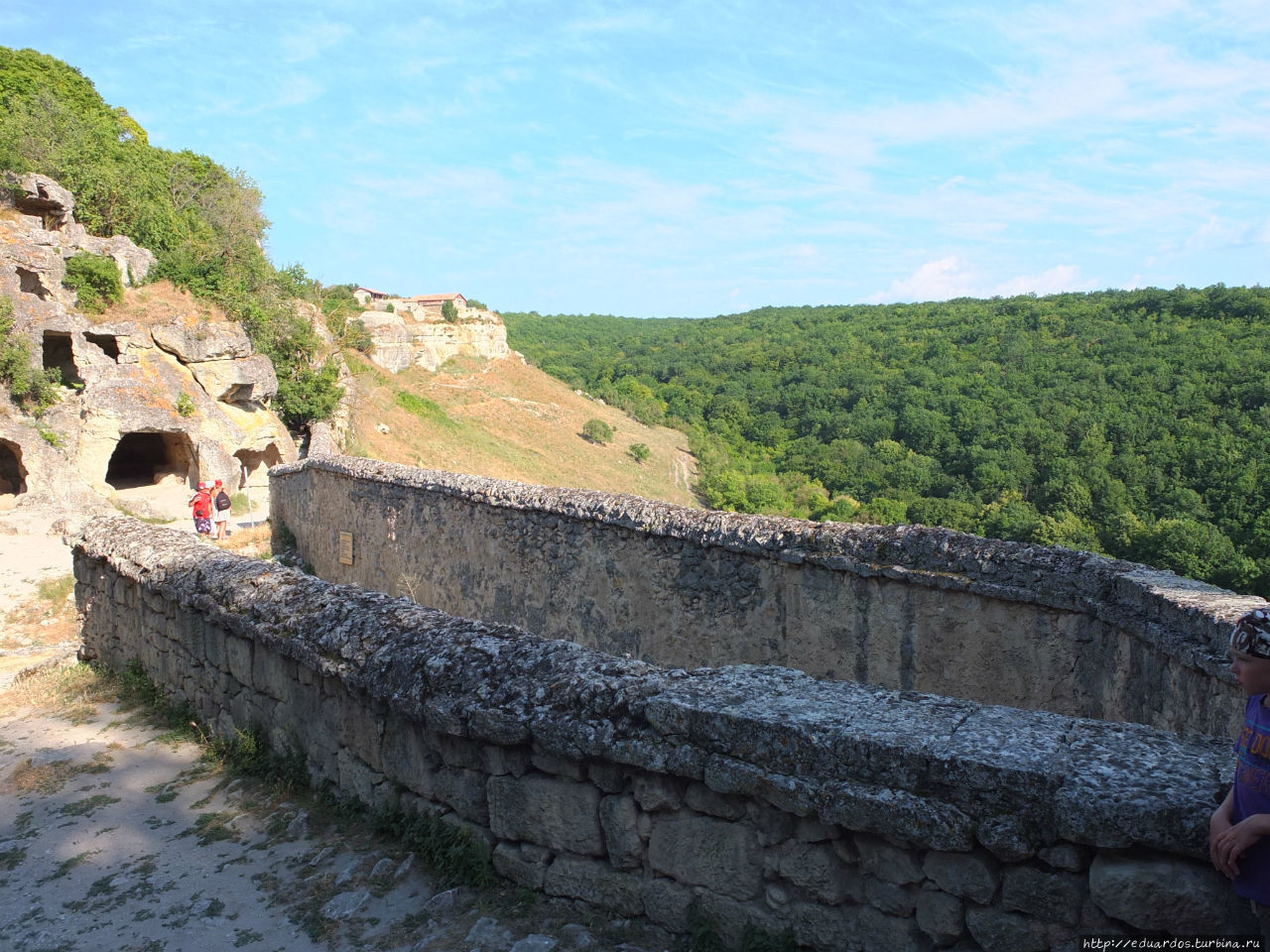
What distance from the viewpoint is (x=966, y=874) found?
84.9 inches

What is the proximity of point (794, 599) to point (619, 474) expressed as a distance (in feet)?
103

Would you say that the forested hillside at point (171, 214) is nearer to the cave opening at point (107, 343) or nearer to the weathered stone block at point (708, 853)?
the cave opening at point (107, 343)

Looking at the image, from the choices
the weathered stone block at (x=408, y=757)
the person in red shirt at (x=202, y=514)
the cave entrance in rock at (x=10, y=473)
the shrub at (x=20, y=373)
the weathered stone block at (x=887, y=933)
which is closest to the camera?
the weathered stone block at (x=887, y=933)

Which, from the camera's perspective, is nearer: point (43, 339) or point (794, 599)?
point (794, 599)

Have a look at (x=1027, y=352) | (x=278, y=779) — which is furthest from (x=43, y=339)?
(x=1027, y=352)

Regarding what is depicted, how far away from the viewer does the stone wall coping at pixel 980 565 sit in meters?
3.78

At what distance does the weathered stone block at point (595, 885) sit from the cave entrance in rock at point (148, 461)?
20191 mm

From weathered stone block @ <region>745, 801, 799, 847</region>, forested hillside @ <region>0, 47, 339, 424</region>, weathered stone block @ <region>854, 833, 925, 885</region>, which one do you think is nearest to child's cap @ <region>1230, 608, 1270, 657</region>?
weathered stone block @ <region>854, 833, 925, 885</region>

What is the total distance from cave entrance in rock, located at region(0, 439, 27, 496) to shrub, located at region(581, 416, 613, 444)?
24.2 m

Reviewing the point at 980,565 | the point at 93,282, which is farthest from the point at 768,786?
the point at 93,282

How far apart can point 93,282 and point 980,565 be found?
2114 cm

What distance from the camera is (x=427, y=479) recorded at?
9.21m

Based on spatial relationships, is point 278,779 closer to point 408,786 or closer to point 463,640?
point 408,786

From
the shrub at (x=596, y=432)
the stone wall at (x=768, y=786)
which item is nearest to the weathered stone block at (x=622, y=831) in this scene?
the stone wall at (x=768, y=786)
